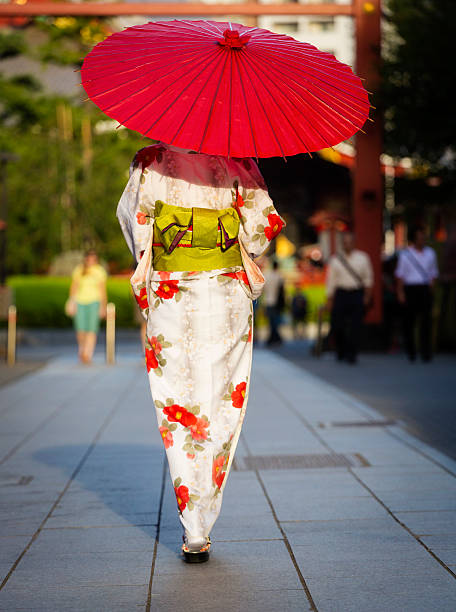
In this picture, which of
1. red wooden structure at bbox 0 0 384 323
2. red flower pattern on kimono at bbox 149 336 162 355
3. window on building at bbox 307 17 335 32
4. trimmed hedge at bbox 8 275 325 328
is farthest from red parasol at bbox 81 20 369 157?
window on building at bbox 307 17 335 32

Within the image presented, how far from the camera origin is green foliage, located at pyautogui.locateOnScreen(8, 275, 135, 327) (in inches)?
954

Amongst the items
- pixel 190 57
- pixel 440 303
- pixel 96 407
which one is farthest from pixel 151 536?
pixel 440 303

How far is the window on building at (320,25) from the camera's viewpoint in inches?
2963

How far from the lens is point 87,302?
565 inches

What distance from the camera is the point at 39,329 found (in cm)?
2416

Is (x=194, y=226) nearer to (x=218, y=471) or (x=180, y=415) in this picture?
(x=180, y=415)

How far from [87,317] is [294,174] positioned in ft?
62.3

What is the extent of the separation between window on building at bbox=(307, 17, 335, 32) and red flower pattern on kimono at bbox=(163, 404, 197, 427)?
74.8 m

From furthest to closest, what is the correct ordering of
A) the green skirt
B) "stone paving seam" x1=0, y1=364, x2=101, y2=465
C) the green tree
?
the green tree
the green skirt
"stone paving seam" x1=0, y1=364, x2=101, y2=465

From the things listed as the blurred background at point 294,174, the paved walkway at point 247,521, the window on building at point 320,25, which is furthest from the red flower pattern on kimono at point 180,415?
the window on building at point 320,25

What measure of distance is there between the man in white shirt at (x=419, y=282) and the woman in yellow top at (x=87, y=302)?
4.60 m

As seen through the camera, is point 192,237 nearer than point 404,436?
Yes

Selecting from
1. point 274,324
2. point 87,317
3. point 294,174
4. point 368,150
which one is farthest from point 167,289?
point 294,174

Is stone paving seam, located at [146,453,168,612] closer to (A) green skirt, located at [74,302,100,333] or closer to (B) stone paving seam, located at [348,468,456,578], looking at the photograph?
(B) stone paving seam, located at [348,468,456,578]
